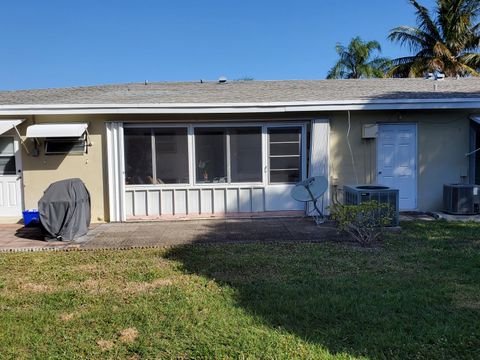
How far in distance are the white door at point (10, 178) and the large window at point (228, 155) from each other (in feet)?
13.5

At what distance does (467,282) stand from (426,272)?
19.7 inches

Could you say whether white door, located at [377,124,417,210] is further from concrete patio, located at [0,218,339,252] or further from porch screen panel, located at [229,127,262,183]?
porch screen panel, located at [229,127,262,183]

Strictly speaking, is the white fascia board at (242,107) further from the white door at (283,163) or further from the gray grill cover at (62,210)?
the gray grill cover at (62,210)

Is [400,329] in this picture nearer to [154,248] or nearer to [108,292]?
[108,292]

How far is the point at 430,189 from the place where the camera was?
9484 millimetres

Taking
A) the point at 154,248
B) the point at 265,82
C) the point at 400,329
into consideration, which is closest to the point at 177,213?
the point at 154,248

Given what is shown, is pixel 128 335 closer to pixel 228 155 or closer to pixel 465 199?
pixel 228 155

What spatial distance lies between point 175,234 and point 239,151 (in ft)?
8.96

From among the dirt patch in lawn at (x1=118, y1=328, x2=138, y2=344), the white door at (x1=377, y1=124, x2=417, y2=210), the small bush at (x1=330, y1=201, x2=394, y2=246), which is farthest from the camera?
the white door at (x1=377, y1=124, x2=417, y2=210)

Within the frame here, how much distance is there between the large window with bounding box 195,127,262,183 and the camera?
927 centimetres

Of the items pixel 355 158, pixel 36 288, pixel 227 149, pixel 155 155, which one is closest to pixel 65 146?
pixel 155 155

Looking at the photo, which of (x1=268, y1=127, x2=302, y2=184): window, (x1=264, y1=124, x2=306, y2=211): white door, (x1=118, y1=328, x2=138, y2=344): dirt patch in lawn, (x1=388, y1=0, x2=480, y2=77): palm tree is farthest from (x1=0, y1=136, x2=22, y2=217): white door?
(x1=388, y1=0, x2=480, y2=77): palm tree

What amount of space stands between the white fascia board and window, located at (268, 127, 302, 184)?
2.38 ft

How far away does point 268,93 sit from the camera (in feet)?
33.3
